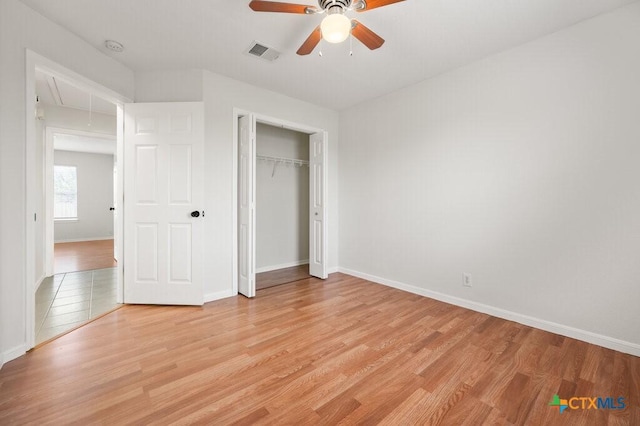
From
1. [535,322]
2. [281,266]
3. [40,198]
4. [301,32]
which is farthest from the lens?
[281,266]

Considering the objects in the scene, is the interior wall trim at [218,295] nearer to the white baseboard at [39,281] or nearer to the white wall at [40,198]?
the white baseboard at [39,281]

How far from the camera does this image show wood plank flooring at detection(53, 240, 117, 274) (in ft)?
16.1

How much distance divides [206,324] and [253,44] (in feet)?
9.01

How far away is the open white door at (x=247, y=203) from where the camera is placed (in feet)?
11.2

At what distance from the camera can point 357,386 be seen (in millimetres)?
1783

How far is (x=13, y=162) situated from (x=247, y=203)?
78.0 inches

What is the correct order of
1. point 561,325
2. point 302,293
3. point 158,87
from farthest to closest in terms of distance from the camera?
point 302,293, point 158,87, point 561,325

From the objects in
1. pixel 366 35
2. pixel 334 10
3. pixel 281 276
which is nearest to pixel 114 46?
pixel 334 10

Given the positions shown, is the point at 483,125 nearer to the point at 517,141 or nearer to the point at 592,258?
the point at 517,141

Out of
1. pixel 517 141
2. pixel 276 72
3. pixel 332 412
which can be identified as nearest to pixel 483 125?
pixel 517 141

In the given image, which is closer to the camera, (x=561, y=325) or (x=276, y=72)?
(x=561, y=325)

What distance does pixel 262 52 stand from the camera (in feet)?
9.29
